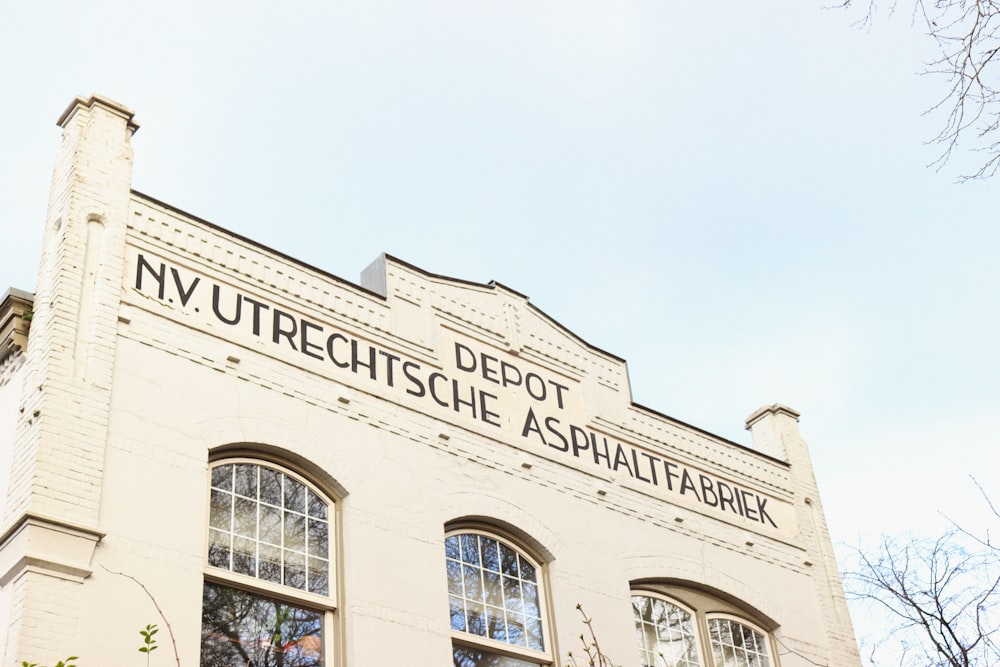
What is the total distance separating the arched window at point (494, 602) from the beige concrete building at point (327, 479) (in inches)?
1.2

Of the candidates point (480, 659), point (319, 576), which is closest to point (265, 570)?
point (319, 576)

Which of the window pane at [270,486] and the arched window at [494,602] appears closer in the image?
the window pane at [270,486]

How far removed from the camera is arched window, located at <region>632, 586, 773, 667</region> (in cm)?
1488

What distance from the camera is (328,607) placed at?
12.0m

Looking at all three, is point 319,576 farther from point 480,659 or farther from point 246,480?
point 480,659

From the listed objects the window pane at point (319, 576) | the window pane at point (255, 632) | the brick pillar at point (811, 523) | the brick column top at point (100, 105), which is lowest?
the window pane at point (255, 632)

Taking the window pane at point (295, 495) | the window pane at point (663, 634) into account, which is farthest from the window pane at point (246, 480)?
the window pane at point (663, 634)

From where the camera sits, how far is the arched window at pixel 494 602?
13.1m

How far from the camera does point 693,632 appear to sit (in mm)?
15445

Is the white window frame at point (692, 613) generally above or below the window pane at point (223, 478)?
below

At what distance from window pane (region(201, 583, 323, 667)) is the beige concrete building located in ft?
0.08

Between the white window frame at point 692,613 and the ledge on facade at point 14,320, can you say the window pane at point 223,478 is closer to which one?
the ledge on facade at point 14,320

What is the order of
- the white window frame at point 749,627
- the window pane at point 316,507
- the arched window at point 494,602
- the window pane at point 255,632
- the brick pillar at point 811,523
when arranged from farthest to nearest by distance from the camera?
the brick pillar at point 811,523
the white window frame at point 749,627
the arched window at point 494,602
the window pane at point 316,507
the window pane at point 255,632

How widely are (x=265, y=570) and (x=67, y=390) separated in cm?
246
